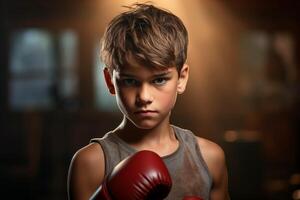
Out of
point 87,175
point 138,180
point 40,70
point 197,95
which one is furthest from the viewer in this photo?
point 40,70

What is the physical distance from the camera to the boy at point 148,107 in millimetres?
994

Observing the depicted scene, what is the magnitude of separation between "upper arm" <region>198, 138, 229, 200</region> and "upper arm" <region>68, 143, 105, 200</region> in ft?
0.66

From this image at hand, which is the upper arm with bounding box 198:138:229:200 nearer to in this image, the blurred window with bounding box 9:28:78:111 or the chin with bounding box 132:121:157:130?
the chin with bounding box 132:121:157:130

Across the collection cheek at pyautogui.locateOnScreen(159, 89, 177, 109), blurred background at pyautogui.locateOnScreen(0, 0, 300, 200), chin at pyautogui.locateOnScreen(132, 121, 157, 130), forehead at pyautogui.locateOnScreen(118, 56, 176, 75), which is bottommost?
blurred background at pyautogui.locateOnScreen(0, 0, 300, 200)

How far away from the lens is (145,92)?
0.99 metres

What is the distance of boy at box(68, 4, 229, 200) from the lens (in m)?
0.99

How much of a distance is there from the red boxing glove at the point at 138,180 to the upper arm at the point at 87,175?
82 mm

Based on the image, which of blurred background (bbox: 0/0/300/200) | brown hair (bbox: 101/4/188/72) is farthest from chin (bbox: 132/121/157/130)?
blurred background (bbox: 0/0/300/200)

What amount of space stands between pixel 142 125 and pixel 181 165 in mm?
112

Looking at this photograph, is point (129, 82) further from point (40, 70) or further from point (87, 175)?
point (40, 70)

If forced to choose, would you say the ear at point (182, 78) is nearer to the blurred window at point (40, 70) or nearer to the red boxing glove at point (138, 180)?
the red boxing glove at point (138, 180)

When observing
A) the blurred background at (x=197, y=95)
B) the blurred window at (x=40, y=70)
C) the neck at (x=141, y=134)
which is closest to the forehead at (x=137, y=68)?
the neck at (x=141, y=134)

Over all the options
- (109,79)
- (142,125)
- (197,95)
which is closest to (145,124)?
(142,125)

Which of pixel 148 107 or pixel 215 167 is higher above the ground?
pixel 148 107
